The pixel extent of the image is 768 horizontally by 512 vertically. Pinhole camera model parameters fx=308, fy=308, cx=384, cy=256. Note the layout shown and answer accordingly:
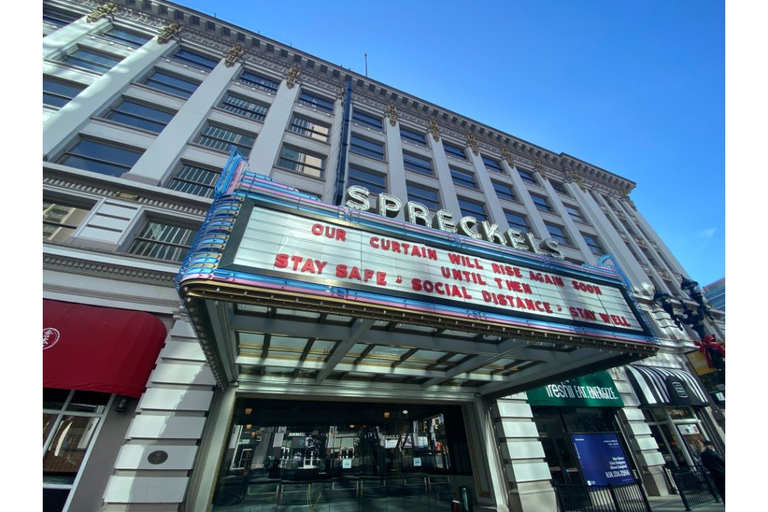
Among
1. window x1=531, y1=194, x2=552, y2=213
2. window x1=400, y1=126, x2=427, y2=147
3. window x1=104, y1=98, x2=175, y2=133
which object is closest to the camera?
window x1=104, y1=98, x2=175, y2=133

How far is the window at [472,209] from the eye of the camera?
20.6 metres

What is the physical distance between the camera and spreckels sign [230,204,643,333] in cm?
599

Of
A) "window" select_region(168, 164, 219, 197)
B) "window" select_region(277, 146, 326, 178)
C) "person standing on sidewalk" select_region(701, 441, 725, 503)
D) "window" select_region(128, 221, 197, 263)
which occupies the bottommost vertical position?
"person standing on sidewalk" select_region(701, 441, 725, 503)

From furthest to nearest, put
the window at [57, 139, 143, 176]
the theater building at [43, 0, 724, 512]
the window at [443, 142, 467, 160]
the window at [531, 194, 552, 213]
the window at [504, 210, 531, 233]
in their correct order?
the window at [443, 142, 467, 160]
the window at [531, 194, 552, 213]
the window at [504, 210, 531, 233]
the window at [57, 139, 143, 176]
the theater building at [43, 0, 724, 512]

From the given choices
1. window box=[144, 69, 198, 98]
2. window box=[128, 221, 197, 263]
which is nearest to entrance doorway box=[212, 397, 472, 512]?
window box=[128, 221, 197, 263]

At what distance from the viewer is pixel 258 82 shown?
20984mm

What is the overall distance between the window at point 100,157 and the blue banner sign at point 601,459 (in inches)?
876

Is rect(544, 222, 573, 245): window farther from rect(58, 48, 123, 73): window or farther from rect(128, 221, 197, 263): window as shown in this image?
rect(58, 48, 123, 73): window

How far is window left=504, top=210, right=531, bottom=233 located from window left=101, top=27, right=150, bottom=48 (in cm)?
2652

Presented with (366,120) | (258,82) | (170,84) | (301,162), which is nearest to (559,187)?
(366,120)

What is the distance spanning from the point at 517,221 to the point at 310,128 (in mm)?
15699

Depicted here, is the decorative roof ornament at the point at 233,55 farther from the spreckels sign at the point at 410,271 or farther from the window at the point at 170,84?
the spreckels sign at the point at 410,271
